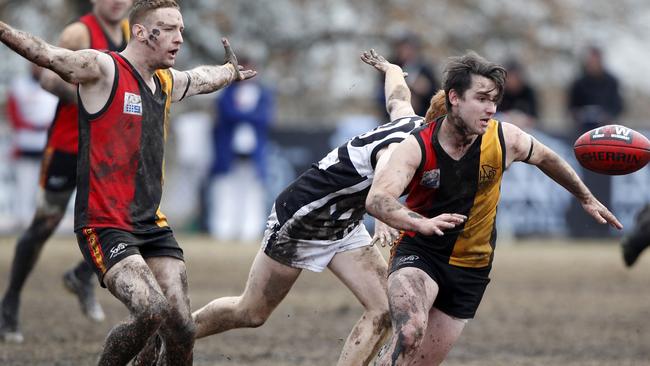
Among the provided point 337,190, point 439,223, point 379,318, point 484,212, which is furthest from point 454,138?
point 379,318

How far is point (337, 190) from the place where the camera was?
686 cm

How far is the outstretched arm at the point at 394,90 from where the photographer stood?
7.28 m

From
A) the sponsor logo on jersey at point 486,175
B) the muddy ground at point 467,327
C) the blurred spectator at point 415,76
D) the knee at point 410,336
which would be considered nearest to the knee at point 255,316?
the muddy ground at point 467,327

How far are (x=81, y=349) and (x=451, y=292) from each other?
126 inches

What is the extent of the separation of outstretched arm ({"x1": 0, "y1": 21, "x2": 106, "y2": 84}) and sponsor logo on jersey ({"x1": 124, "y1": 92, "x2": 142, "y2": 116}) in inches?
7.2

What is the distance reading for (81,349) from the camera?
8.39 meters

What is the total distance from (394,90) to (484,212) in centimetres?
132

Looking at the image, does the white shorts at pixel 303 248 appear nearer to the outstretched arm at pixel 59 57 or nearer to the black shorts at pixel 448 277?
the black shorts at pixel 448 277

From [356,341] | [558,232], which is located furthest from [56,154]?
[558,232]

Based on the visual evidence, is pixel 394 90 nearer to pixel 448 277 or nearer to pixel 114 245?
pixel 448 277

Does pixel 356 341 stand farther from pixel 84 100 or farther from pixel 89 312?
pixel 89 312

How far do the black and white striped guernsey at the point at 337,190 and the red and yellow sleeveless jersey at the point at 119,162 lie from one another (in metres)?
0.91

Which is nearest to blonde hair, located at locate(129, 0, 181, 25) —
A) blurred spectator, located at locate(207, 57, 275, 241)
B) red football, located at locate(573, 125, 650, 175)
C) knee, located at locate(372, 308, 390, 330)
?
knee, located at locate(372, 308, 390, 330)

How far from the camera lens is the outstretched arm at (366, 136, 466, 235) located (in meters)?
5.70
